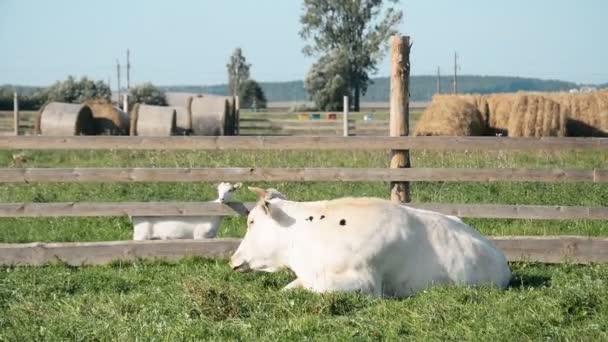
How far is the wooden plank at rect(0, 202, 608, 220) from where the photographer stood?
A: 366 inches

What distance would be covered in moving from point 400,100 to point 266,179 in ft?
5.55

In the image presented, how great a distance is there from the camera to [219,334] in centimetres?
562

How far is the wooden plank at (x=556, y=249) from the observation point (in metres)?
9.02

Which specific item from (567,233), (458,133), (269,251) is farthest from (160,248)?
(458,133)

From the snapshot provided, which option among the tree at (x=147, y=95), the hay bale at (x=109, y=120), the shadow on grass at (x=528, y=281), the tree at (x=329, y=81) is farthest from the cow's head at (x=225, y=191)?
the tree at (x=329, y=81)

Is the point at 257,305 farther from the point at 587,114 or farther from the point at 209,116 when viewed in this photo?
the point at 209,116

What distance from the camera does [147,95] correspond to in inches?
2239

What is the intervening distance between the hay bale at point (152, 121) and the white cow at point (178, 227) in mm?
17496

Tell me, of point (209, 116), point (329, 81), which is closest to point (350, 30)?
point (329, 81)

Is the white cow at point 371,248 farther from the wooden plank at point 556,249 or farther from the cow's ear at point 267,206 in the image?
the wooden plank at point 556,249

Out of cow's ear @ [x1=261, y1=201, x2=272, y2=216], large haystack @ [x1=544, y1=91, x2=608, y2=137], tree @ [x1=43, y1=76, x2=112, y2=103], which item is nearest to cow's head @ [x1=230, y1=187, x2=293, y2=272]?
cow's ear @ [x1=261, y1=201, x2=272, y2=216]

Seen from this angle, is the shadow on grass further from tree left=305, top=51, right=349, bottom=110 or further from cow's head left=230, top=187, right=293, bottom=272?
tree left=305, top=51, right=349, bottom=110

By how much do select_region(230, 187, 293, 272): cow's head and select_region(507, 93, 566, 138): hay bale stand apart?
19.5m

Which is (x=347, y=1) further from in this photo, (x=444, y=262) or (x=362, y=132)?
(x=444, y=262)
